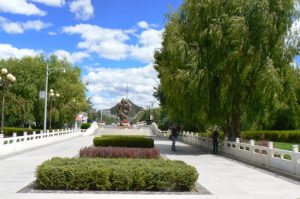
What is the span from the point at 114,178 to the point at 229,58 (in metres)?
16.2

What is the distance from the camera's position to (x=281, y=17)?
26.2 m

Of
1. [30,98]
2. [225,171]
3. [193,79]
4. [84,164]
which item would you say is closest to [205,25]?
[193,79]

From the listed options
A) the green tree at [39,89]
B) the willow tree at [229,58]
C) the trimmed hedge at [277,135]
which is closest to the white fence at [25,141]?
the willow tree at [229,58]

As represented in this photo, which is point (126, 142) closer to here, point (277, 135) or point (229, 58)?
point (229, 58)

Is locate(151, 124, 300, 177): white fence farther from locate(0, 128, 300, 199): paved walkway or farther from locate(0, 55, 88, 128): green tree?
locate(0, 55, 88, 128): green tree

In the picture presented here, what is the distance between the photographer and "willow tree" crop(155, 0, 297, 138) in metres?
25.8

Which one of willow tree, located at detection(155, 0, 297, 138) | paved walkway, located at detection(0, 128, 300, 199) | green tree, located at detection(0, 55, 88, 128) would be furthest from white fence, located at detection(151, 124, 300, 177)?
green tree, located at detection(0, 55, 88, 128)

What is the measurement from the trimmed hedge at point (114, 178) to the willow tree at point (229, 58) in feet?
48.9

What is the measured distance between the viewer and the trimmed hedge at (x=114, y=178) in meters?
11.4

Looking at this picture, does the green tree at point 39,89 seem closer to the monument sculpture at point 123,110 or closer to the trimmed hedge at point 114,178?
the monument sculpture at point 123,110

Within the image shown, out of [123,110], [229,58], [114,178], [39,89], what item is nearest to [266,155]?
[229,58]

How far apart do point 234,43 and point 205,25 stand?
262cm

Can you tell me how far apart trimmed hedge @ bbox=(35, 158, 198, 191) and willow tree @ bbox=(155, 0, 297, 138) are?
14912 mm

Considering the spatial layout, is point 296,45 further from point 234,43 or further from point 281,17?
point 234,43
